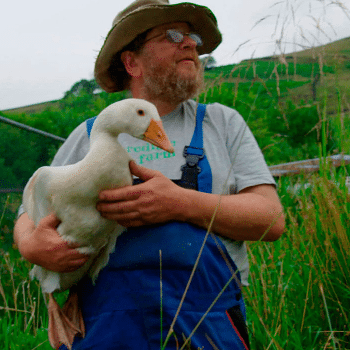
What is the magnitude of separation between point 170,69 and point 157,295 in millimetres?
1080

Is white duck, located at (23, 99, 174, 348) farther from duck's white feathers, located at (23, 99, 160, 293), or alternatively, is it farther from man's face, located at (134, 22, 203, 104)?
man's face, located at (134, 22, 203, 104)

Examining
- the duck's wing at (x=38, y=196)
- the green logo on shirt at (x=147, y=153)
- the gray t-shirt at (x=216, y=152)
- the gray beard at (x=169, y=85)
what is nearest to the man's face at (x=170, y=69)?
the gray beard at (x=169, y=85)

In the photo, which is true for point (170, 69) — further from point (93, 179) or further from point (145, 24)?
point (93, 179)

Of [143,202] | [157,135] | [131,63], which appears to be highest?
[131,63]

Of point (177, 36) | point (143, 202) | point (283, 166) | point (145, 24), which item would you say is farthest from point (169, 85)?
point (283, 166)

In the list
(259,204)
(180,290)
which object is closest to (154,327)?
(180,290)

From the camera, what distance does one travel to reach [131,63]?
6.94 ft

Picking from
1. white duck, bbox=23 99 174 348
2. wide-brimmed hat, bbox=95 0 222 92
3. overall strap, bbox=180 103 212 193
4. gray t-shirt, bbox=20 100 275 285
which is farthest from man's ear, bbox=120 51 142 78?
white duck, bbox=23 99 174 348

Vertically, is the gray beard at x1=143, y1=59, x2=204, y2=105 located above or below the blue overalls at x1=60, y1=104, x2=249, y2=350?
above

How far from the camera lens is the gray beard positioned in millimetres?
1865

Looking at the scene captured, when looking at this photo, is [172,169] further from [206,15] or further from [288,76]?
[206,15]

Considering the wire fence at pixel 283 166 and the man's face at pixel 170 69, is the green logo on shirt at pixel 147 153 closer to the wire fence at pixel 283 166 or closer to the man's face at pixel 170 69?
the man's face at pixel 170 69

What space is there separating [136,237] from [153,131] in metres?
0.41

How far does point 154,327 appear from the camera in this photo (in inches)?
54.1
